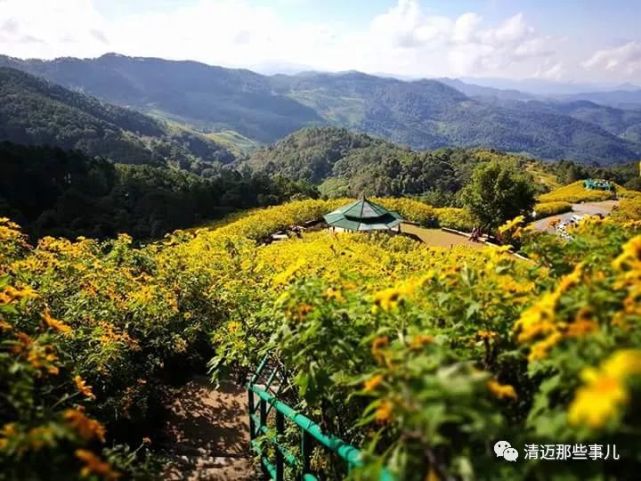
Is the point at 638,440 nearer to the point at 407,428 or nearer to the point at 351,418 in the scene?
the point at 407,428

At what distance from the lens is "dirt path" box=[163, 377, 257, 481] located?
15.5 ft

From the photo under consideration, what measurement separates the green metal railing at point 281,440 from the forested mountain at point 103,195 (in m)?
23.3

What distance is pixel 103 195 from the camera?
3169cm

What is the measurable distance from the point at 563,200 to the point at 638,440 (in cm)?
3801

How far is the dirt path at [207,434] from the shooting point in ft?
15.5

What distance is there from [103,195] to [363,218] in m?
23.1

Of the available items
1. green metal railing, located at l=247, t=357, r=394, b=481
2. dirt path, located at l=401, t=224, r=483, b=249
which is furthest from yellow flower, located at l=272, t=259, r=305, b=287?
dirt path, located at l=401, t=224, r=483, b=249

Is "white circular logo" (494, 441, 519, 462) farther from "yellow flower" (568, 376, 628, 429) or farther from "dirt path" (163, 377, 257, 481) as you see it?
"dirt path" (163, 377, 257, 481)

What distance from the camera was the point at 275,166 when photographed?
11075cm

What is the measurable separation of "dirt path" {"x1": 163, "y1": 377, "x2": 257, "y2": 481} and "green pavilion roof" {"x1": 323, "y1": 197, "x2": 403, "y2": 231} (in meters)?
8.05

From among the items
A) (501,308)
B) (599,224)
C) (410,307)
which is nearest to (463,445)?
(501,308)

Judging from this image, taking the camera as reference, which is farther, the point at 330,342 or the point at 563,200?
the point at 563,200

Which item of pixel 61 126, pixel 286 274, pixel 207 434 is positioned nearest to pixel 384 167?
pixel 61 126

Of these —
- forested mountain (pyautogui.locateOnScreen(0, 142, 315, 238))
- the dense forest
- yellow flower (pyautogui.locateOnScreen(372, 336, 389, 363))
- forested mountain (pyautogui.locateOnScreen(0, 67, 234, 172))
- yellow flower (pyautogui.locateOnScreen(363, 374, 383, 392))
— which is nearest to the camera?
yellow flower (pyautogui.locateOnScreen(363, 374, 383, 392))
